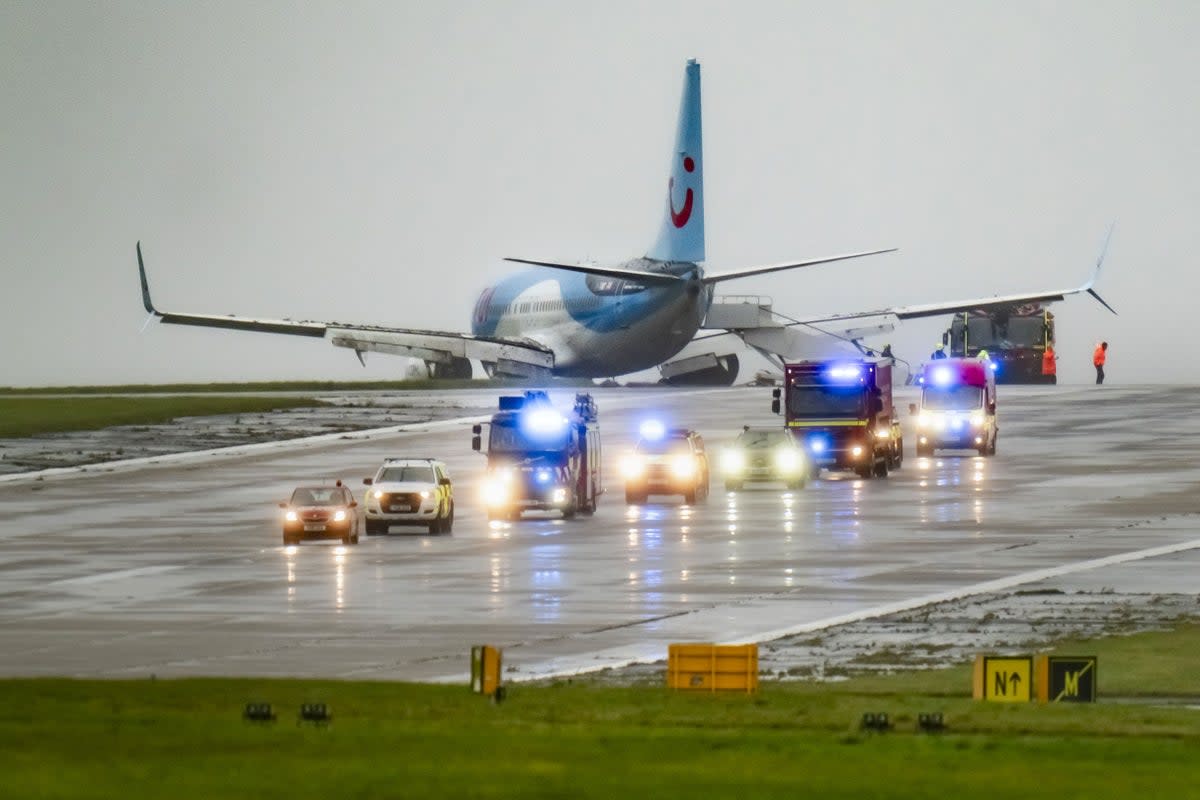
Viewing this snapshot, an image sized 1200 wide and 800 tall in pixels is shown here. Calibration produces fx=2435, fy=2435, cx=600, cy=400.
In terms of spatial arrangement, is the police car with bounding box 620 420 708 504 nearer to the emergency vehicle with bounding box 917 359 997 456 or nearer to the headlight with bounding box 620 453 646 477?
the headlight with bounding box 620 453 646 477

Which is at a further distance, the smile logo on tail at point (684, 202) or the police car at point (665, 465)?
the smile logo on tail at point (684, 202)

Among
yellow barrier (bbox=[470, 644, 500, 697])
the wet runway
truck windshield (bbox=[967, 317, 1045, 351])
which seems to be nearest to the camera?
yellow barrier (bbox=[470, 644, 500, 697])

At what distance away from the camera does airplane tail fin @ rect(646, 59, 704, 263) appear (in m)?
125

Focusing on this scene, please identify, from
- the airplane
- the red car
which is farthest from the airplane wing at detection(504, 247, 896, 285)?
the red car

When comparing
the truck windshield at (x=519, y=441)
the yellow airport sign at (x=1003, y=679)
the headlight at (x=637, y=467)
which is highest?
the truck windshield at (x=519, y=441)

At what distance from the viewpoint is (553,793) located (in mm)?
20172

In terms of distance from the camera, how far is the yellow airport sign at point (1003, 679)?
95.6ft

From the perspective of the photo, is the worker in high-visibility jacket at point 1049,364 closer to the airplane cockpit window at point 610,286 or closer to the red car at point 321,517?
the airplane cockpit window at point 610,286

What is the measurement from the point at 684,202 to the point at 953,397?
136 ft

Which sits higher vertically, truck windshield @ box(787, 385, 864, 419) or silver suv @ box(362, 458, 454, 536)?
truck windshield @ box(787, 385, 864, 419)

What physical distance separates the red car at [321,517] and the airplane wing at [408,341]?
6049 centimetres

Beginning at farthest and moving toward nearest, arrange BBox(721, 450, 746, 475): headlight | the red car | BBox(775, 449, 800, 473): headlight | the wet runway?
BBox(775, 449, 800, 473): headlight
BBox(721, 450, 746, 475): headlight
the red car
the wet runway

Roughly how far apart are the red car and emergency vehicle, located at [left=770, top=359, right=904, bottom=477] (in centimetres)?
2298

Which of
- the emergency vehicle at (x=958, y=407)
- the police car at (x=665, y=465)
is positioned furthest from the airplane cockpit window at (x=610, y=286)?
the police car at (x=665, y=465)
